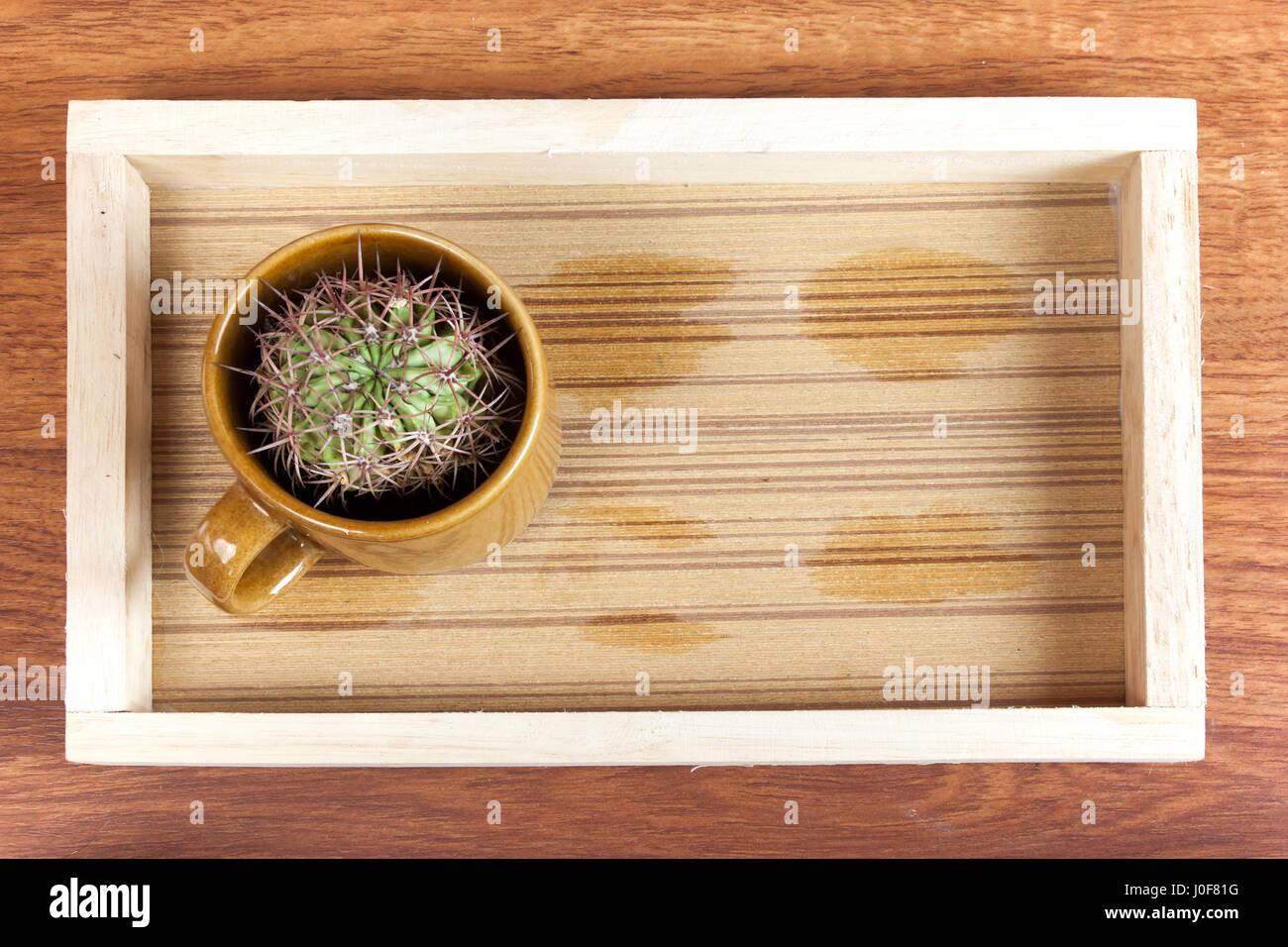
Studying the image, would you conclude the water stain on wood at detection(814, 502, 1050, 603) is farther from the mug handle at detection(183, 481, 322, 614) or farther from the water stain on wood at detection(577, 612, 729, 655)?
the mug handle at detection(183, 481, 322, 614)

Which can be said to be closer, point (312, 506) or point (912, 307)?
point (312, 506)

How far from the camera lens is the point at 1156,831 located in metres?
0.62

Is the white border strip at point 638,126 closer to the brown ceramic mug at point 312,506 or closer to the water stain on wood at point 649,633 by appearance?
the brown ceramic mug at point 312,506

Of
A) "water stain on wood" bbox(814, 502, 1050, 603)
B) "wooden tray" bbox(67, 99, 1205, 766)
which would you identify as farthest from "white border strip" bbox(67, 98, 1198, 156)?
"water stain on wood" bbox(814, 502, 1050, 603)

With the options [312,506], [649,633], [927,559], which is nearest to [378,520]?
[312,506]

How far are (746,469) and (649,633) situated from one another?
4.3 inches

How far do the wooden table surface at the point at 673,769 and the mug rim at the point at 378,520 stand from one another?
0.21 m

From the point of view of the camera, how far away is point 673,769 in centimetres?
61

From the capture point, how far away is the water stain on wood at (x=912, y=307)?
1.86ft

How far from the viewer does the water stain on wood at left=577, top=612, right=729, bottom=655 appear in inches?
22.1

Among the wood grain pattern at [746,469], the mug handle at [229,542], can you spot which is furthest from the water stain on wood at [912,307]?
the mug handle at [229,542]


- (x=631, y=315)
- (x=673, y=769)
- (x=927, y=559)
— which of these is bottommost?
(x=673, y=769)

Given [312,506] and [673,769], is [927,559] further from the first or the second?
[312,506]

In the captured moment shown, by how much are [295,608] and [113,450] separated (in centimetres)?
13
